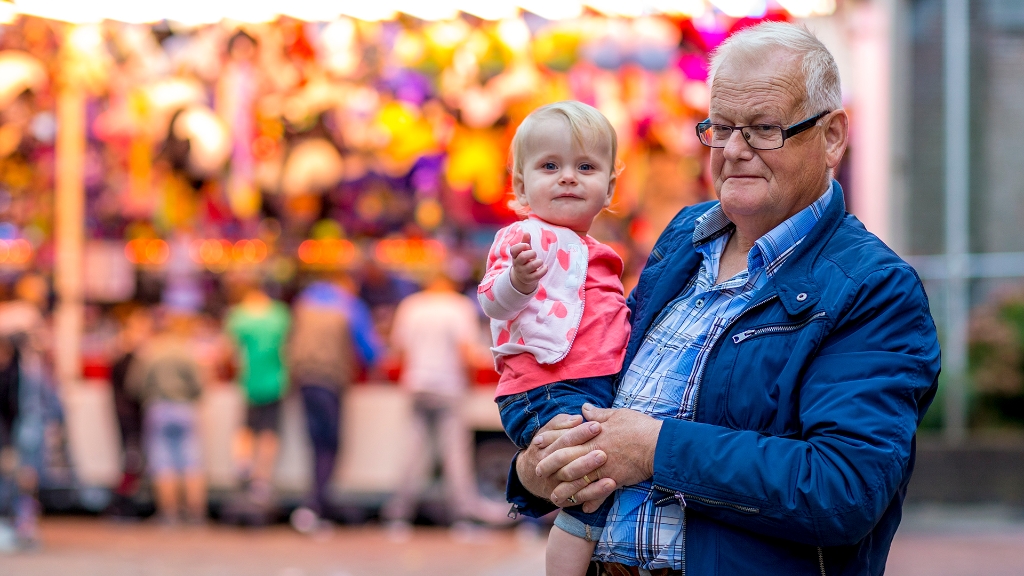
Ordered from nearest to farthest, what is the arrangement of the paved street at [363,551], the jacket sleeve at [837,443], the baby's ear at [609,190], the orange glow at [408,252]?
the jacket sleeve at [837,443]
the baby's ear at [609,190]
the paved street at [363,551]
the orange glow at [408,252]

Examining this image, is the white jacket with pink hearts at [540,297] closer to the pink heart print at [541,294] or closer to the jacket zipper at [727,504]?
the pink heart print at [541,294]

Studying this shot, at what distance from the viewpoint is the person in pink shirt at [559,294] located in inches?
92.2

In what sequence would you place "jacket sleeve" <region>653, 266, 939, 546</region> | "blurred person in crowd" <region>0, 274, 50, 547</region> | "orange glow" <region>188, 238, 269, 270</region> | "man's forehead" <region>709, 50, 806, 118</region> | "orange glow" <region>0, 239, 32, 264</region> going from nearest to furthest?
"jacket sleeve" <region>653, 266, 939, 546</region> < "man's forehead" <region>709, 50, 806, 118</region> < "blurred person in crowd" <region>0, 274, 50, 547</region> < "orange glow" <region>188, 238, 269, 270</region> < "orange glow" <region>0, 239, 32, 264</region>

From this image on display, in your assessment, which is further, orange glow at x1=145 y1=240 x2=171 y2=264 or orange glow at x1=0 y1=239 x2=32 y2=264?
orange glow at x1=0 y1=239 x2=32 y2=264

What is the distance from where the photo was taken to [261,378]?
9.37m

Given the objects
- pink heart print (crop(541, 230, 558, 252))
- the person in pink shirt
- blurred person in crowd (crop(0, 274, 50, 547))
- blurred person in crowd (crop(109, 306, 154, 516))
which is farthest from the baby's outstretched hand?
blurred person in crowd (crop(109, 306, 154, 516))

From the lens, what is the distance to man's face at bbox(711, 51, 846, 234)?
7.11ft

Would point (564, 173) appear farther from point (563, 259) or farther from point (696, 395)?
point (696, 395)

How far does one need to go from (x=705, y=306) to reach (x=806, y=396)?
1.25 feet

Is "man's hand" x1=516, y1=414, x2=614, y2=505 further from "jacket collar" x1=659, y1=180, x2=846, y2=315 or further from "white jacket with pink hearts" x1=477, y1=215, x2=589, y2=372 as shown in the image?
"jacket collar" x1=659, y1=180, x2=846, y2=315

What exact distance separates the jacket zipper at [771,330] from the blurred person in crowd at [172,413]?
791cm

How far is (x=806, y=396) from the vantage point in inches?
78.7

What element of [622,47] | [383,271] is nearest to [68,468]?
[383,271]

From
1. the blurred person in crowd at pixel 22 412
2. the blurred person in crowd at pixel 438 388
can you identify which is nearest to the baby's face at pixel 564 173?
the blurred person in crowd at pixel 438 388
